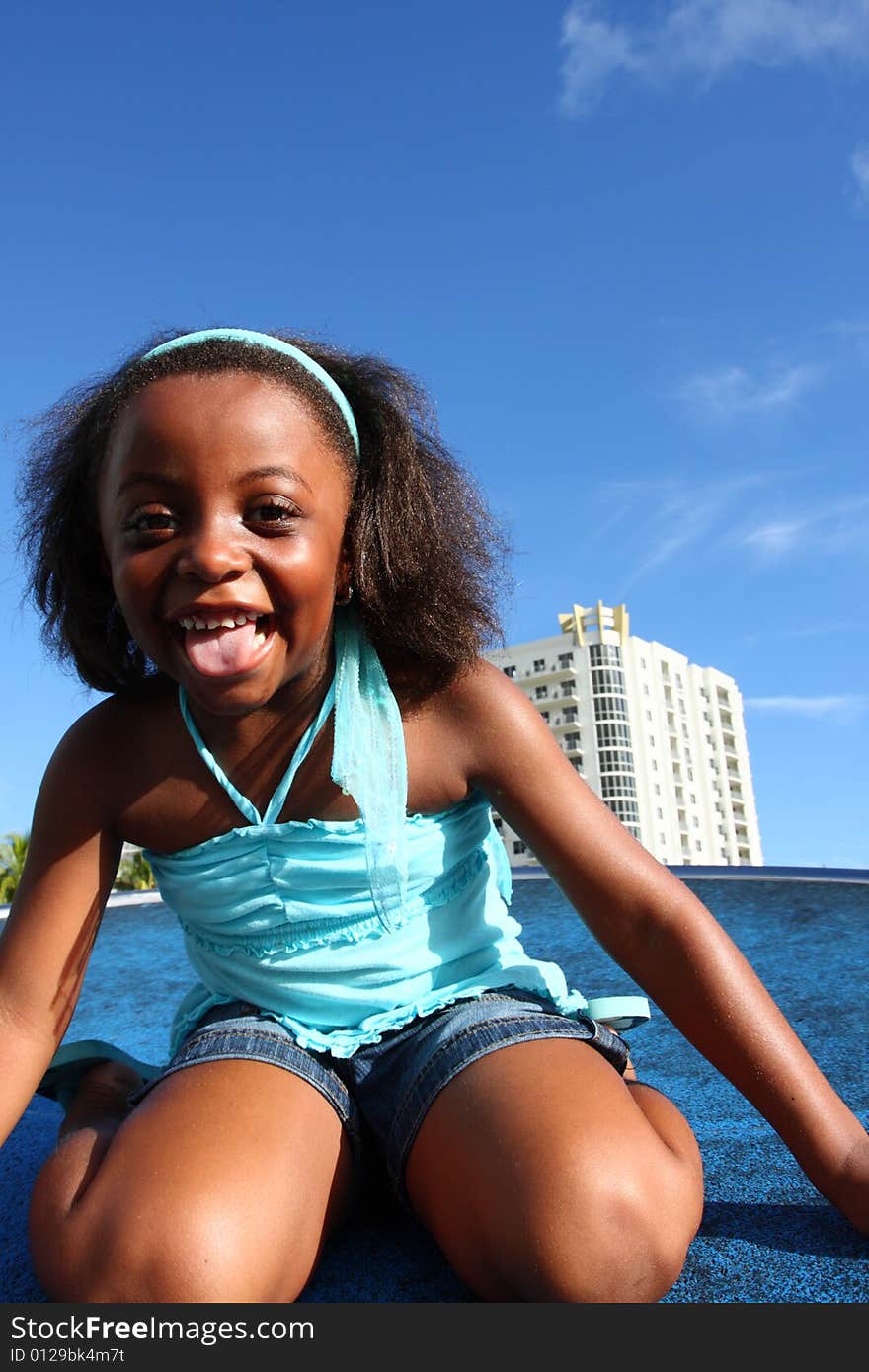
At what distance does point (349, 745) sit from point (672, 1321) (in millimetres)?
842

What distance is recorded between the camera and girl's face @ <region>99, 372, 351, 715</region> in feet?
4.80

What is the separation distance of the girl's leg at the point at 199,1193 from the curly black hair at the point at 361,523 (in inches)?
26.3

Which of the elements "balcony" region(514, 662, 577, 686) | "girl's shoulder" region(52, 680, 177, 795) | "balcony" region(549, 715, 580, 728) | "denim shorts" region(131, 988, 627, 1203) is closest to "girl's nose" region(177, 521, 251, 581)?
"girl's shoulder" region(52, 680, 177, 795)

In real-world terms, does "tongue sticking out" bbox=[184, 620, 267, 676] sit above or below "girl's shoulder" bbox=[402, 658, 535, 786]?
above

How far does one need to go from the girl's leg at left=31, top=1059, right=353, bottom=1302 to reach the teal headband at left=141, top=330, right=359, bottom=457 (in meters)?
0.99

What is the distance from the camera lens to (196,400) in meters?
1.52

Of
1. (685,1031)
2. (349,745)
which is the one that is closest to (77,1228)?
(349,745)

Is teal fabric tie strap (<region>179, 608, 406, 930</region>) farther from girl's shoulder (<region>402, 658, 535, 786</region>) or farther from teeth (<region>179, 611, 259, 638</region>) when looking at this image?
teeth (<region>179, 611, 259, 638</region>)

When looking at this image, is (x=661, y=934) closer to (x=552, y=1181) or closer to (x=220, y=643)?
(x=552, y=1181)

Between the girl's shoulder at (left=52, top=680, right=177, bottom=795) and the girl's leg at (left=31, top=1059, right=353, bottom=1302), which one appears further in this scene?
the girl's shoulder at (left=52, top=680, right=177, bottom=795)

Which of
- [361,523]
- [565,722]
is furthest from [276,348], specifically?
[565,722]

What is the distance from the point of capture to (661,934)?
1.60 metres

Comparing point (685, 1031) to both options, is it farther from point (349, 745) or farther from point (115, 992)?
point (115, 992)

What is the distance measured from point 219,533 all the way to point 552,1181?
35.4 inches
